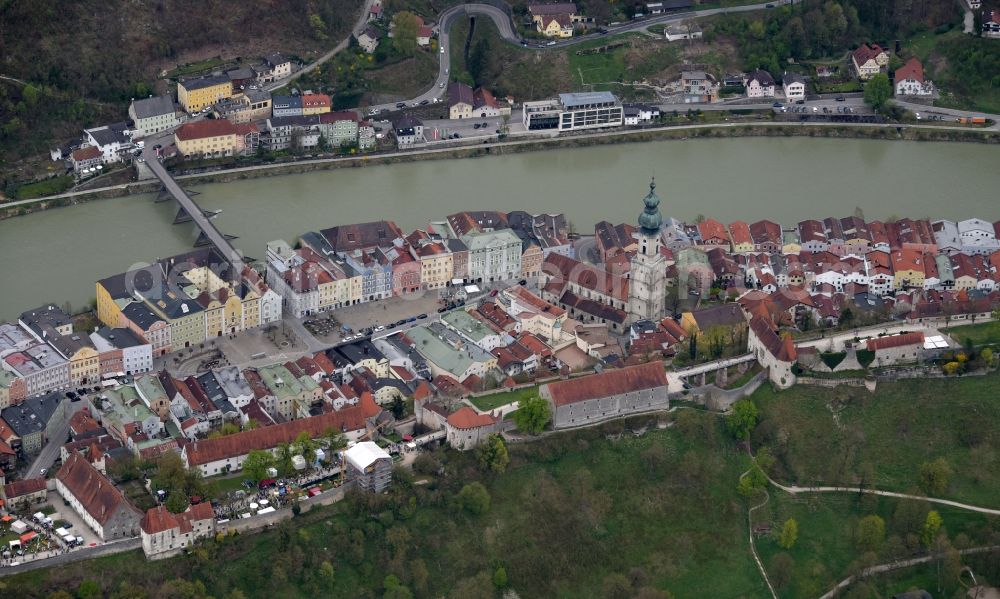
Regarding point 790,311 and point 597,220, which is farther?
point 597,220

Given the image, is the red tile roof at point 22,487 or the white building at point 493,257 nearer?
the red tile roof at point 22,487

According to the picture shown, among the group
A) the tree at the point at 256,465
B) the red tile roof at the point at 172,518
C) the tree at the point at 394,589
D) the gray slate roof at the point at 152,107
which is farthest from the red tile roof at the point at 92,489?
the gray slate roof at the point at 152,107

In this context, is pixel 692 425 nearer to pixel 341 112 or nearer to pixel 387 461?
pixel 387 461

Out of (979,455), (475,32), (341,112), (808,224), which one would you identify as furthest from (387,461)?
(475,32)

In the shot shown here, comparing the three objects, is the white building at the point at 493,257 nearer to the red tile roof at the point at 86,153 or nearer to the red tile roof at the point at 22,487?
the red tile roof at the point at 86,153

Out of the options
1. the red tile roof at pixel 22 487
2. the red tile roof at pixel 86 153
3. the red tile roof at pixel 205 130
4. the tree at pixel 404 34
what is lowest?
the red tile roof at pixel 22 487

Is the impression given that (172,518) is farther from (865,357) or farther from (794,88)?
(794,88)
